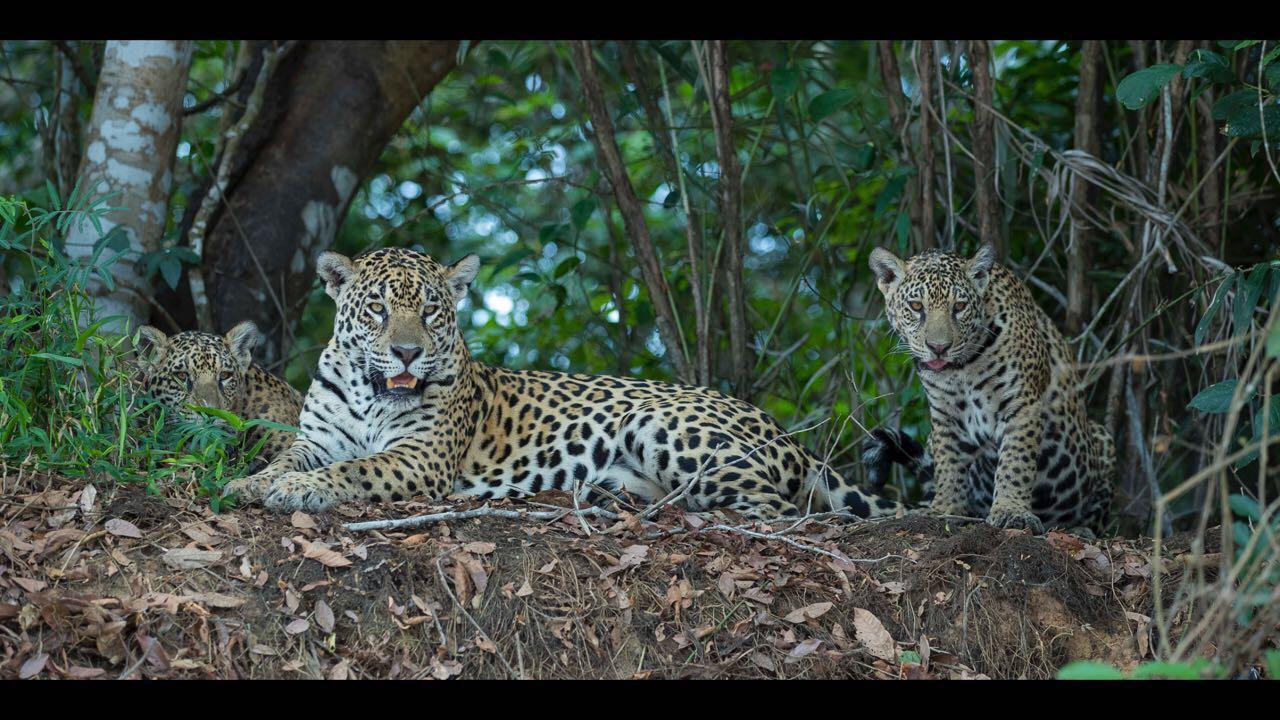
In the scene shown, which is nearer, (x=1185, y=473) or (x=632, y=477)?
(x=632, y=477)

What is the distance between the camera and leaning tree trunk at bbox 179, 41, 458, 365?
9.13m

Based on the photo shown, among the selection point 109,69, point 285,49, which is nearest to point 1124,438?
point 285,49

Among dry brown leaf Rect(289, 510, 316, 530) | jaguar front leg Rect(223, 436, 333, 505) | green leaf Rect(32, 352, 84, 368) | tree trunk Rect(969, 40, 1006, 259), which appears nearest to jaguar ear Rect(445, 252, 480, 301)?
jaguar front leg Rect(223, 436, 333, 505)

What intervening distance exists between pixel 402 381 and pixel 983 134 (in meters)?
4.54

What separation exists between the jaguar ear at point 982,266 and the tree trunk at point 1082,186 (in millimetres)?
1850

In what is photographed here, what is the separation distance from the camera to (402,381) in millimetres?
7293

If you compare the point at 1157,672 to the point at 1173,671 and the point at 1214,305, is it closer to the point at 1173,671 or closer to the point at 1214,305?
the point at 1173,671

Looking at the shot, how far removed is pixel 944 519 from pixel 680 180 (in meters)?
3.34

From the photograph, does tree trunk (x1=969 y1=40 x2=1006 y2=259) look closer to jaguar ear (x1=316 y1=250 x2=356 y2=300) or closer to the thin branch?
the thin branch

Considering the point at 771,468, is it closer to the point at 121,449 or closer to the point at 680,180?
the point at 680,180

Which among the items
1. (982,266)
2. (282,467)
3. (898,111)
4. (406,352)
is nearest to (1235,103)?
(982,266)

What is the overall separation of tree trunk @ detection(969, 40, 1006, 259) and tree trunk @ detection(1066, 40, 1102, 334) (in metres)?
0.56

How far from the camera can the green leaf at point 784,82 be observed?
28.5 ft

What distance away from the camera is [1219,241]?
9102 millimetres
